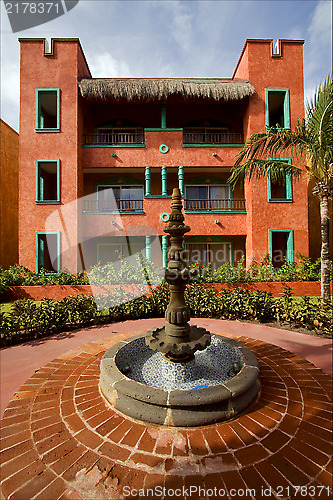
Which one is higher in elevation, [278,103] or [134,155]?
[278,103]

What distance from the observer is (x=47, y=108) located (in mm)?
12594

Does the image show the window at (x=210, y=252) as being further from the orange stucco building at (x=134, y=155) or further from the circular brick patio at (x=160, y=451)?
the circular brick patio at (x=160, y=451)

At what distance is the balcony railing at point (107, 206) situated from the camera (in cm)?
1147

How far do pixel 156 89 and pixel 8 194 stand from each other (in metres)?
9.86

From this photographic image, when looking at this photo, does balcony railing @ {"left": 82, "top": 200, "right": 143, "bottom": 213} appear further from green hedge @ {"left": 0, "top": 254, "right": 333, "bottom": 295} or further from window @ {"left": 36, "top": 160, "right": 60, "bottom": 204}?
green hedge @ {"left": 0, "top": 254, "right": 333, "bottom": 295}

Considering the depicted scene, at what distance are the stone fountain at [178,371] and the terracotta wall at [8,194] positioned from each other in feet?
41.8

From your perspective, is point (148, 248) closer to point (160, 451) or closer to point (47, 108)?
point (47, 108)

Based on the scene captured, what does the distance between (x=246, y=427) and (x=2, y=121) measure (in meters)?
17.1

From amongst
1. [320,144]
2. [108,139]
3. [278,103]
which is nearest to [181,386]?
[320,144]

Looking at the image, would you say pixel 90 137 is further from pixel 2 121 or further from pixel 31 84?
pixel 2 121

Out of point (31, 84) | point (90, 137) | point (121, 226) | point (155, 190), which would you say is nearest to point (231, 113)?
point (155, 190)

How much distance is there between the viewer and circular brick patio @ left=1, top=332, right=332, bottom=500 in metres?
1.55

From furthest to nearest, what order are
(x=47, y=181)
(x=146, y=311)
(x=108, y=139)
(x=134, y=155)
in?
(x=47, y=181) → (x=108, y=139) → (x=134, y=155) → (x=146, y=311)

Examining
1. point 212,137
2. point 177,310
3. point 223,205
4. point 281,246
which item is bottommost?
point 177,310
